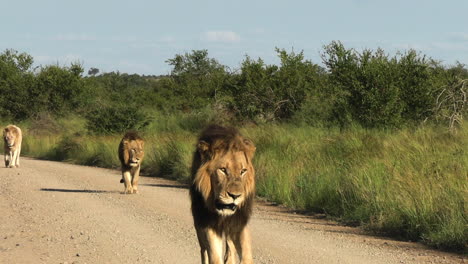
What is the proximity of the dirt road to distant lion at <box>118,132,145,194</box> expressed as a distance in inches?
14.6

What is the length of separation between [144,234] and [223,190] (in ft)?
17.5

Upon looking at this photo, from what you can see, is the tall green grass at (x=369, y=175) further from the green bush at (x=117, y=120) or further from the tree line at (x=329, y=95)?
the green bush at (x=117, y=120)

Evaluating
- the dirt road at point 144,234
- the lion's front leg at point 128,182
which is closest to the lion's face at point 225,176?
the dirt road at point 144,234

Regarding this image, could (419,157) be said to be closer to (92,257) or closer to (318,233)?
(318,233)

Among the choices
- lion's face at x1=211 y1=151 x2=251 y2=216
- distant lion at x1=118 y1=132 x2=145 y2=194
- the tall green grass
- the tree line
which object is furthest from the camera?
the tree line

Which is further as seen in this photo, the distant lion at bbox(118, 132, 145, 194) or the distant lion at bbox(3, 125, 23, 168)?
the distant lion at bbox(3, 125, 23, 168)

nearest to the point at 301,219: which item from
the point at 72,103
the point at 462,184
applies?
the point at 462,184

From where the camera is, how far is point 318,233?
12.1 metres

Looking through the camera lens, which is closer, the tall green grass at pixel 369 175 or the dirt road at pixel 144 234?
the dirt road at pixel 144 234

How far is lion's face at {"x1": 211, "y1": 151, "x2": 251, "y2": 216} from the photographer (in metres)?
6.73

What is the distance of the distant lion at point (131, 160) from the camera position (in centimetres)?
1711

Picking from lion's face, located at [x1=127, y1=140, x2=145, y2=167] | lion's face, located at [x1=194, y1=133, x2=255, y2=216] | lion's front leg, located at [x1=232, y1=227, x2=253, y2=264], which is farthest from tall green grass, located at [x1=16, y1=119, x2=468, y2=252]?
lion's face, located at [x1=194, y1=133, x2=255, y2=216]

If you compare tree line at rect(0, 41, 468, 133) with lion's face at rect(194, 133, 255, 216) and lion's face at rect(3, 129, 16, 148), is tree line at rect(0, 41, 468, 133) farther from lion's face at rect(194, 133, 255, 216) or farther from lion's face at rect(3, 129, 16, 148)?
lion's face at rect(194, 133, 255, 216)

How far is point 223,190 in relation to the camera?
22.2 ft
